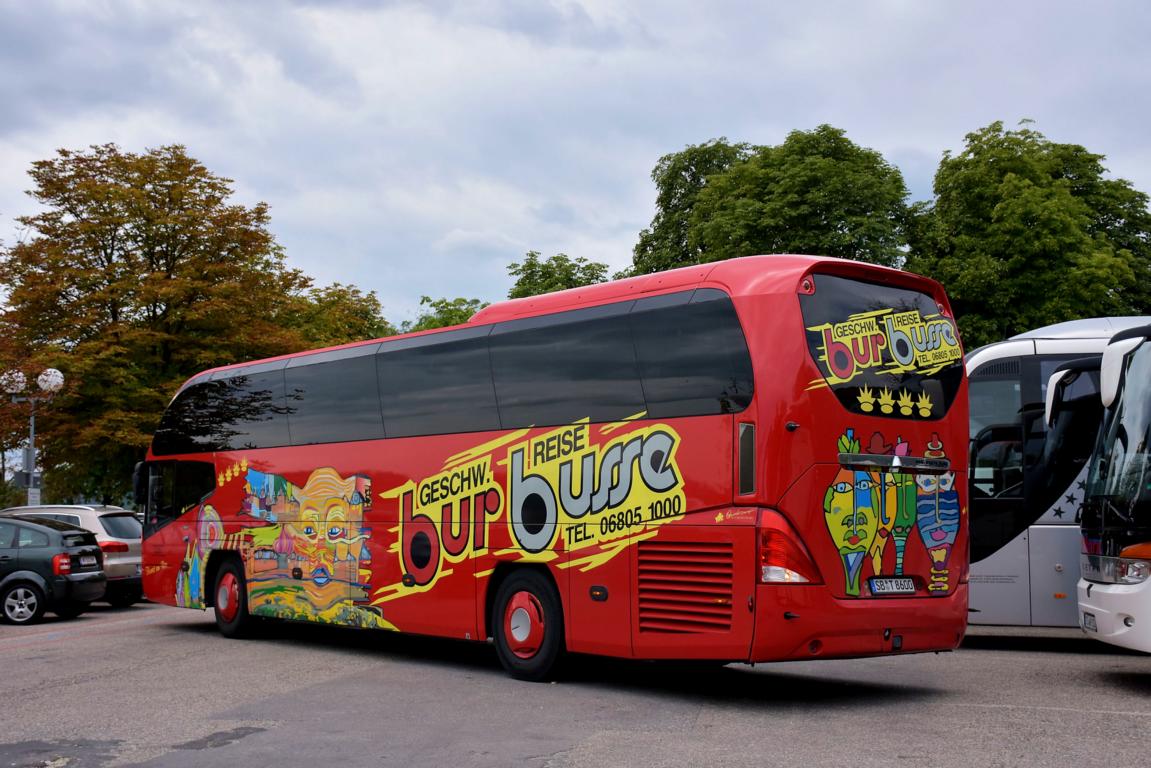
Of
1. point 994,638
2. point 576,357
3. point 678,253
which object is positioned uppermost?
point 678,253

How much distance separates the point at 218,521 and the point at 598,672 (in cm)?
723

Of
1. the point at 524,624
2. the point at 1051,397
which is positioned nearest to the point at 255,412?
the point at 524,624

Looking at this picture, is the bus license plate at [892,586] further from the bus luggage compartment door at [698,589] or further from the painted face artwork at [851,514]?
the bus luggage compartment door at [698,589]

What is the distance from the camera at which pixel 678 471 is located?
10.4 metres

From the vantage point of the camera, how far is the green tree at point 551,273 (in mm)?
55375

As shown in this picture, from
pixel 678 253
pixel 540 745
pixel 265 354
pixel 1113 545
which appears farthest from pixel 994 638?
pixel 678 253

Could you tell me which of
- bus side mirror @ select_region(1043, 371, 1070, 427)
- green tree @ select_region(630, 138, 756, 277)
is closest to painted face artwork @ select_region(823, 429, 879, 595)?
bus side mirror @ select_region(1043, 371, 1070, 427)

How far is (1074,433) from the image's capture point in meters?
14.0

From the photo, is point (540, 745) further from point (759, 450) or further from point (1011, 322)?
point (1011, 322)

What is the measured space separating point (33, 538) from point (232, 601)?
14.9ft

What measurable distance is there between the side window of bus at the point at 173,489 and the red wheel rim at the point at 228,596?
1.30 metres

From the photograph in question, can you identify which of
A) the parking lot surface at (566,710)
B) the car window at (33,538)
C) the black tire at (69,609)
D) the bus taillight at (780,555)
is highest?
the bus taillight at (780,555)

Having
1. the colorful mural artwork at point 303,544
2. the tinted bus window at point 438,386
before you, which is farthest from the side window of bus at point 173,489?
the tinted bus window at point 438,386

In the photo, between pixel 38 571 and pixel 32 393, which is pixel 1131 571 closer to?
pixel 38 571
